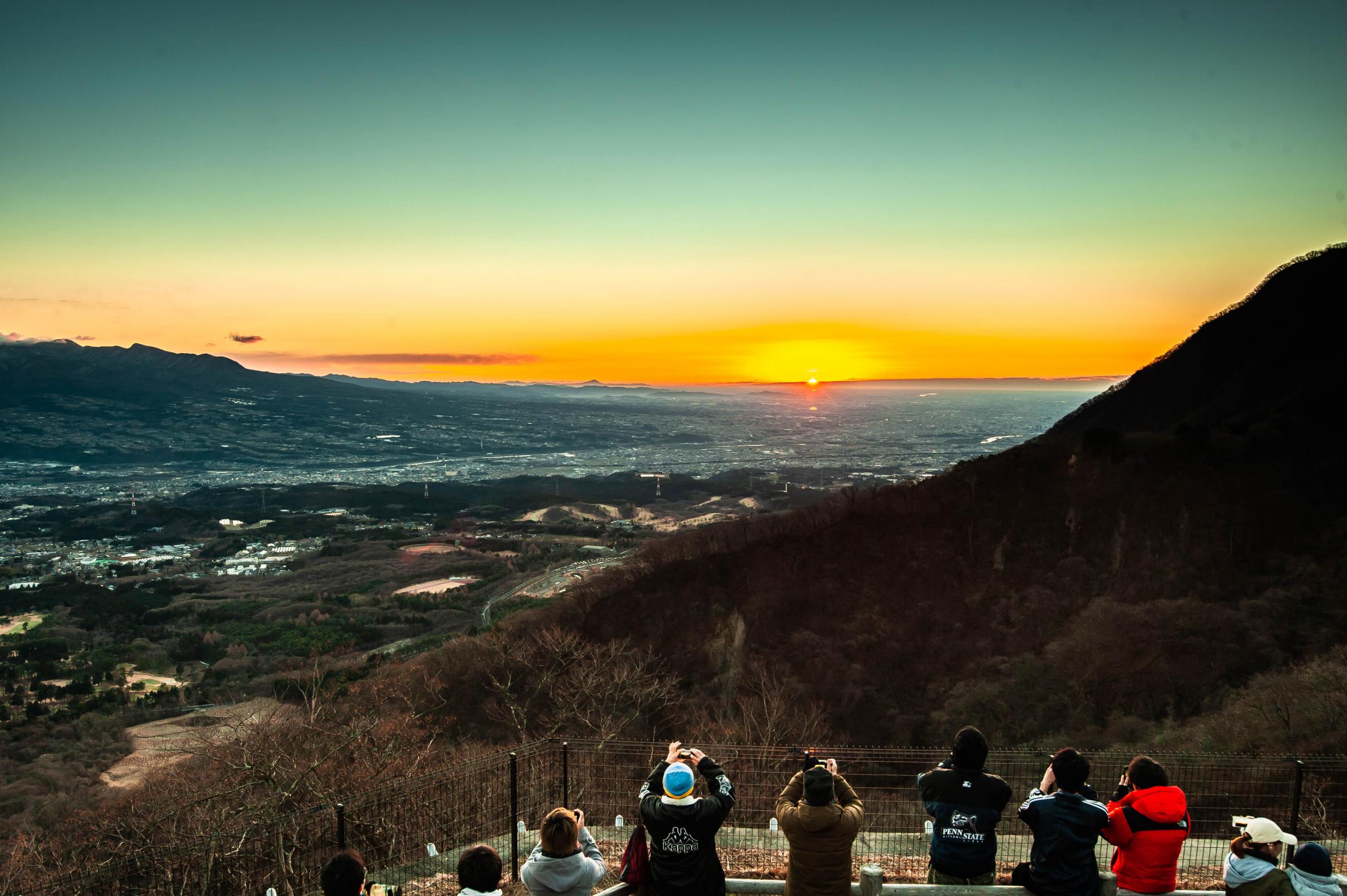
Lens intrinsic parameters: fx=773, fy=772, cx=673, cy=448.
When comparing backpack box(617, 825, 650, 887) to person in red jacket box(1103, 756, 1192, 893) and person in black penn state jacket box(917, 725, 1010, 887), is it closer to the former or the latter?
person in black penn state jacket box(917, 725, 1010, 887)

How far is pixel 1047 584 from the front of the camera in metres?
32.6

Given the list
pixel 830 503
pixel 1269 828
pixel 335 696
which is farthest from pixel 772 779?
pixel 830 503

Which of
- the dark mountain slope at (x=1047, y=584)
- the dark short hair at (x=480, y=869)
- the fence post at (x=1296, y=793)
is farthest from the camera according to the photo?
the dark mountain slope at (x=1047, y=584)

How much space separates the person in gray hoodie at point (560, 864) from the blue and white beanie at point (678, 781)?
2.09 ft

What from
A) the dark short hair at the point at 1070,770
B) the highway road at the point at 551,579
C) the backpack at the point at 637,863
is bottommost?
the highway road at the point at 551,579

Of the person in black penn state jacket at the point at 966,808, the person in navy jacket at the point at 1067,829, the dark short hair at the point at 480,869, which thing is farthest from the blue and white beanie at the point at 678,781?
the person in navy jacket at the point at 1067,829

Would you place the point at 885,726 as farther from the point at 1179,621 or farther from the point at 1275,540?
the point at 1275,540

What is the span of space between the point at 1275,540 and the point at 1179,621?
24.6ft

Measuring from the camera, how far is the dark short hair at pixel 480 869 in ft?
15.9

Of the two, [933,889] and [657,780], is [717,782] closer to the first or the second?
[657,780]

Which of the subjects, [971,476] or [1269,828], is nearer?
[1269,828]

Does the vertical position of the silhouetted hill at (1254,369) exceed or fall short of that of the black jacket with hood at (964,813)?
it exceeds it

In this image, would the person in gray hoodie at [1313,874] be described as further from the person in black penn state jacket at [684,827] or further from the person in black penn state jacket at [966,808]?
the person in black penn state jacket at [684,827]

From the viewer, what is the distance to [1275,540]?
30.2m
